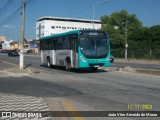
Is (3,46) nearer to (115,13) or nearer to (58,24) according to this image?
(58,24)

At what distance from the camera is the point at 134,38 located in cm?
7388

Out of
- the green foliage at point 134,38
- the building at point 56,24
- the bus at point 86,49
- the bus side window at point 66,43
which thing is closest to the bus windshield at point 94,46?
the bus at point 86,49

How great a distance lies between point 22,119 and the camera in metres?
7.73

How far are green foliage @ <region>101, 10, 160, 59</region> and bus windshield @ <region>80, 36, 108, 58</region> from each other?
3070cm

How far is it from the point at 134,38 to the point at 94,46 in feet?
171

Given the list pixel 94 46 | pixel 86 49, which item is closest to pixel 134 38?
pixel 94 46

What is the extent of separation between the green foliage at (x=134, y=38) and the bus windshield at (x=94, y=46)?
3070cm

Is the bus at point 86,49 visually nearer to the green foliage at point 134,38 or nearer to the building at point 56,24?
the green foliage at point 134,38

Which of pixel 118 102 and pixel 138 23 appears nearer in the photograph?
pixel 118 102

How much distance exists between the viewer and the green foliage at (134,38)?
184ft

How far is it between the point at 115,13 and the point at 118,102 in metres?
84.8

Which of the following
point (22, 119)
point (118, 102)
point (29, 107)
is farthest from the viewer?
point (118, 102)

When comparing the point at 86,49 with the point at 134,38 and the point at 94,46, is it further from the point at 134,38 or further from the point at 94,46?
the point at 134,38

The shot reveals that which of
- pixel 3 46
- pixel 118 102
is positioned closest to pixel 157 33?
pixel 118 102
